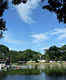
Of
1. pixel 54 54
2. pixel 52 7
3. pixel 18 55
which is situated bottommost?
pixel 52 7

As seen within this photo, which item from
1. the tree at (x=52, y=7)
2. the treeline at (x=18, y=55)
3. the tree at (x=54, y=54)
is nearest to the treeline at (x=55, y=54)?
the tree at (x=54, y=54)

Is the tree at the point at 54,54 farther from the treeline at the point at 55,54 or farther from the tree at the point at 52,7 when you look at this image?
the tree at the point at 52,7

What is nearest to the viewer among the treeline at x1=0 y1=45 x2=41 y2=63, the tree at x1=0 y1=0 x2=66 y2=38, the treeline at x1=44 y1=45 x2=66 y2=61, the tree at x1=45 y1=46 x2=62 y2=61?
the tree at x1=0 y1=0 x2=66 y2=38

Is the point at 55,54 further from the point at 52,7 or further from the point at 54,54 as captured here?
the point at 52,7

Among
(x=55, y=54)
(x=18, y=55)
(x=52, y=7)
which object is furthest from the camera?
(x=55, y=54)

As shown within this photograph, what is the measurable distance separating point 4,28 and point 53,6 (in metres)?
1.12

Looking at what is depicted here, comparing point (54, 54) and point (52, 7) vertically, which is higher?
point (54, 54)

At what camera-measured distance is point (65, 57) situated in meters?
108

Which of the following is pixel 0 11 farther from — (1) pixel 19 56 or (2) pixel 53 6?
(1) pixel 19 56

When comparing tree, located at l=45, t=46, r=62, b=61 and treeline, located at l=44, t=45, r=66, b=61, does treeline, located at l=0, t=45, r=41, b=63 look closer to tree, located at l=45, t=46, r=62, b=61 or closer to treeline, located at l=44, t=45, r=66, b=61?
treeline, located at l=44, t=45, r=66, b=61

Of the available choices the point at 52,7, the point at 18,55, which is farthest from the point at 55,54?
the point at 52,7

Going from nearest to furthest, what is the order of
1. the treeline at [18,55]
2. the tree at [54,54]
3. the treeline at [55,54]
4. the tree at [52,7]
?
the tree at [52,7], the treeline at [18,55], the tree at [54,54], the treeline at [55,54]

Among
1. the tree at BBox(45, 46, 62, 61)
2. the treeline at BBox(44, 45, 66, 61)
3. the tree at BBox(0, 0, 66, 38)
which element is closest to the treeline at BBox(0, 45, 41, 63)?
the treeline at BBox(44, 45, 66, 61)

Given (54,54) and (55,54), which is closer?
(54,54)
